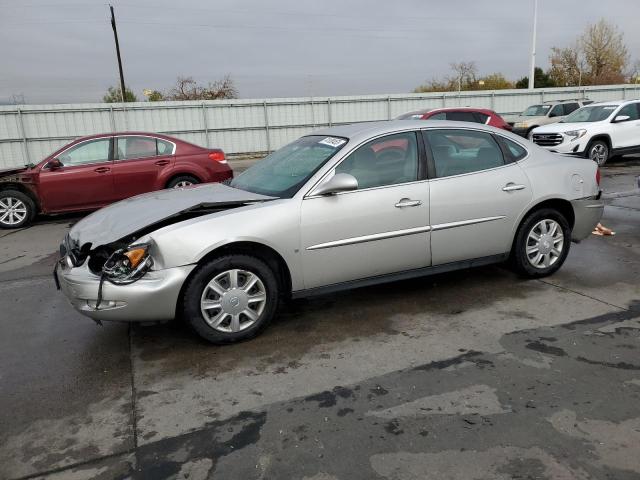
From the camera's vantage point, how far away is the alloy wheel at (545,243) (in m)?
4.99

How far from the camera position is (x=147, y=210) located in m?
4.13

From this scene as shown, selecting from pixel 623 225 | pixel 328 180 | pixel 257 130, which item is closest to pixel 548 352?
pixel 328 180

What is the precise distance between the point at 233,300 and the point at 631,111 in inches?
546

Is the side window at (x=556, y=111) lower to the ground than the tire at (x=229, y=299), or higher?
higher

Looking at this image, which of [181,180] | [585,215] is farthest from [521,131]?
[585,215]

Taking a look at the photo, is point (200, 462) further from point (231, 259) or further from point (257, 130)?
point (257, 130)

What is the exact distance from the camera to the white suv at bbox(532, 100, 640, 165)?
13328 mm

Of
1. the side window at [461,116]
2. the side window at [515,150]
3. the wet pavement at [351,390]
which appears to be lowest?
the wet pavement at [351,390]

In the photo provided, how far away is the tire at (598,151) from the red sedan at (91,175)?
982cm

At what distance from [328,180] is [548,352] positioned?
198 cm

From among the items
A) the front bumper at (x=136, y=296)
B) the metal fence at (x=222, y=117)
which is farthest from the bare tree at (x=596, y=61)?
the front bumper at (x=136, y=296)

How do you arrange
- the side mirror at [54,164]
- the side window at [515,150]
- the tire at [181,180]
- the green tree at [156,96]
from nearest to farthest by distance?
the side window at [515,150], the side mirror at [54,164], the tire at [181,180], the green tree at [156,96]

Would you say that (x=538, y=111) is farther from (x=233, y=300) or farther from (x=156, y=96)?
(x=156, y=96)

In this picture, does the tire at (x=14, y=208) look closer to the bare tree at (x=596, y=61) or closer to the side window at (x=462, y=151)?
the side window at (x=462, y=151)
